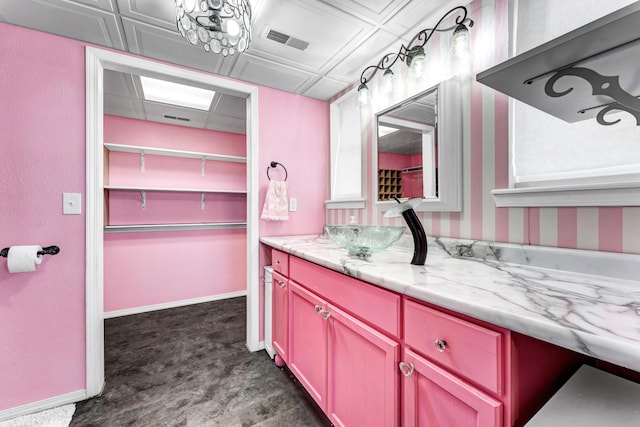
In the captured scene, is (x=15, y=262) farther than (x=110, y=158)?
No

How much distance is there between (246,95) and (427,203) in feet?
5.26

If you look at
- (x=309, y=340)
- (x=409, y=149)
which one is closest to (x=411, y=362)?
(x=309, y=340)

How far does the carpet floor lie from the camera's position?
1417 millimetres

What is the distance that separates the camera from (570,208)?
97 centimetres

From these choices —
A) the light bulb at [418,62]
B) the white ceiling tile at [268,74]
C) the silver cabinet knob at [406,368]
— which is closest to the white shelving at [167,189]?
A: the white ceiling tile at [268,74]

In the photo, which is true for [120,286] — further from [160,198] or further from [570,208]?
[570,208]

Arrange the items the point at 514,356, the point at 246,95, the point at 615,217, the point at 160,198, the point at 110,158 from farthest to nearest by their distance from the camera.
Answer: the point at 160,198 < the point at 110,158 < the point at 246,95 < the point at 615,217 < the point at 514,356

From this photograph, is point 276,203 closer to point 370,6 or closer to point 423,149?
point 423,149

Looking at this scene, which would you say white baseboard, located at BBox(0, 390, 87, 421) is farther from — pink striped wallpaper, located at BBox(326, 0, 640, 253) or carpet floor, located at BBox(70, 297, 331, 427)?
pink striped wallpaper, located at BBox(326, 0, 640, 253)

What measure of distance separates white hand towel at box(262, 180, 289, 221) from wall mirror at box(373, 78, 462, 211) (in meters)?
0.73

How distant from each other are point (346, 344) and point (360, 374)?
0.12 m

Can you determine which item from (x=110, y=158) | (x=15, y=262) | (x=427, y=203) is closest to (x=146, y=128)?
(x=110, y=158)

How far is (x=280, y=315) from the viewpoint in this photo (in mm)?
1762

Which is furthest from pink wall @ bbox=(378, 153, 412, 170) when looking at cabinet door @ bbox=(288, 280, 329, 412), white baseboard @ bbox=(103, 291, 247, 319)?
white baseboard @ bbox=(103, 291, 247, 319)
